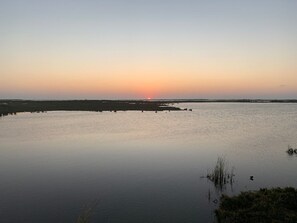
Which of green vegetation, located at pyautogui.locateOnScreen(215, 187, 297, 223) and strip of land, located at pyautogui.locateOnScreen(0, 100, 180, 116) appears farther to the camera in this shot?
strip of land, located at pyautogui.locateOnScreen(0, 100, 180, 116)

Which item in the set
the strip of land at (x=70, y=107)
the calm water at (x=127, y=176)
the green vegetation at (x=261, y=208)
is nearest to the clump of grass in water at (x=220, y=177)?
the calm water at (x=127, y=176)

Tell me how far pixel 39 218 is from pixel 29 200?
2553 mm

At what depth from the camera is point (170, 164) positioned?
79.3 ft

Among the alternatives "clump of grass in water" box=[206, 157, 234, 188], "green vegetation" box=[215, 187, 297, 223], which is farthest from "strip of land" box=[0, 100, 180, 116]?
"green vegetation" box=[215, 187, 297, 223]

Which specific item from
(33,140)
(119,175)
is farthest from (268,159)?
(33,140)

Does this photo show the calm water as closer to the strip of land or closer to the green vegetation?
the green vegetation

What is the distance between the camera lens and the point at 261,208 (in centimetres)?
1296

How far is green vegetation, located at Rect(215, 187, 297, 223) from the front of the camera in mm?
12145

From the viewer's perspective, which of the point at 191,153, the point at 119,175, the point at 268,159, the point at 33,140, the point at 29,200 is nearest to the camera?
the point at 29,200

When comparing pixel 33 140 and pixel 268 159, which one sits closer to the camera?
pixel 268 159

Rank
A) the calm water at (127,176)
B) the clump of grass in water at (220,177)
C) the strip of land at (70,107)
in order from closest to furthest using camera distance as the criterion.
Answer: the calm water at (127,176)
the clump of grass in water at (220,177)
the strip of land at (70,107)

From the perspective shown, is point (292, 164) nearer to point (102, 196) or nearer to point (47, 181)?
point (102, 196)

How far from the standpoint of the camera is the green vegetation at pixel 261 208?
12145 mm

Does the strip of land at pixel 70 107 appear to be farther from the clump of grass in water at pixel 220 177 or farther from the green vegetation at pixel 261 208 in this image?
the green vegetation at pixel 261 208
